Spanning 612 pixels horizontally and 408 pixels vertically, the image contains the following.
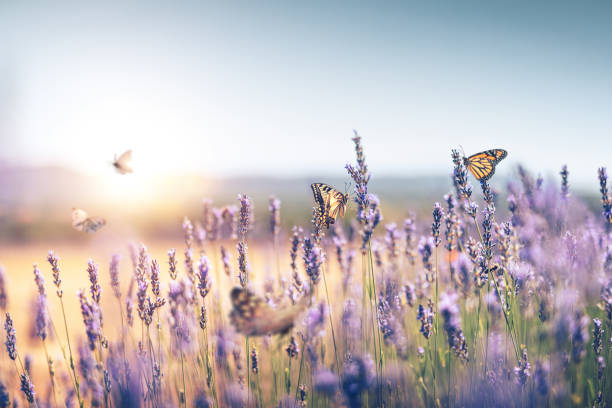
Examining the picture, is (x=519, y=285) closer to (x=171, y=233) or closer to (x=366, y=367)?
(x=366, y=367)

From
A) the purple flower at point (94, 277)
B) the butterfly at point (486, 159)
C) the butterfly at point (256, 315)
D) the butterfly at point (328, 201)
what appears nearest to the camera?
the butterfly at point (256, 315)

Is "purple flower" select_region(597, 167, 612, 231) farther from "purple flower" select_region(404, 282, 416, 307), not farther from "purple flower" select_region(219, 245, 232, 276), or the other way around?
"purple flower" select_region(219, 245, 232, 276)

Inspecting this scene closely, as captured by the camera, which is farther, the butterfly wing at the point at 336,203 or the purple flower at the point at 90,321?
the butterfly wing at the point at 336,203

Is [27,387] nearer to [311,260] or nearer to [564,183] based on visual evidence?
[311,260]

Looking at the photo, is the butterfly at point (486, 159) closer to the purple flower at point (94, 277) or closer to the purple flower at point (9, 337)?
the purple flower at point (94, 277)

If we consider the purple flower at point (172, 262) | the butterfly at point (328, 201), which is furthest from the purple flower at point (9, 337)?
the butterfly at point (328, 201)

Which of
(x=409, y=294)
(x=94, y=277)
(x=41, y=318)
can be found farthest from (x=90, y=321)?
(x=409, y=294)
